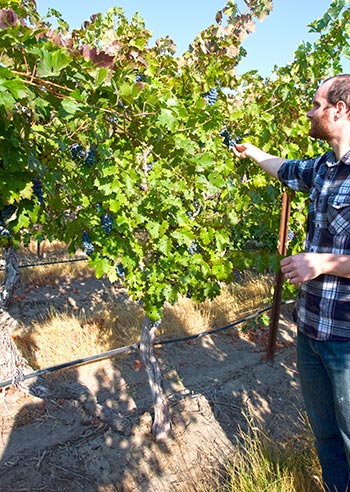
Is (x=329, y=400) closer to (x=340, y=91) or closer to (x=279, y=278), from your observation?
(x=340, y=91)

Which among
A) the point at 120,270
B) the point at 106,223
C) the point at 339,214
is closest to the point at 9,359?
the point at 120,270

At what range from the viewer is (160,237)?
2.29 m

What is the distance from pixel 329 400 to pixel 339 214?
785 millimetres

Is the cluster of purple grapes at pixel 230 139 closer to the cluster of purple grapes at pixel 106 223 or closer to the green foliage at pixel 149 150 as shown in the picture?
the green foliage at pixel 149 150

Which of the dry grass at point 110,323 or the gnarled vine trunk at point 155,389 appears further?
the dry grass at point 110,323

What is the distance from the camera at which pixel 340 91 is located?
154cm

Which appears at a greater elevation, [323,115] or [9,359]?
[323,115]

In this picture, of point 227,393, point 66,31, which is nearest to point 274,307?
point 227,393

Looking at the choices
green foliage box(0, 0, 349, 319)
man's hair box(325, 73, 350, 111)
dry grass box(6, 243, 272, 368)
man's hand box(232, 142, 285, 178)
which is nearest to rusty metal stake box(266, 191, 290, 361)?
green foliage box(0, 0, 349, 319)

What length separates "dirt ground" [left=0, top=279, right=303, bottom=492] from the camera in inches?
99.0

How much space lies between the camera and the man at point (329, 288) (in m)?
1.52

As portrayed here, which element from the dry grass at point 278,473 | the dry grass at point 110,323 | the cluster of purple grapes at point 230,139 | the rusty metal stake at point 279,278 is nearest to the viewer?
the dry grass at point 278,473

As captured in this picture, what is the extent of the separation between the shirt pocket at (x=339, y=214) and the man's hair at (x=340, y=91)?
35cm

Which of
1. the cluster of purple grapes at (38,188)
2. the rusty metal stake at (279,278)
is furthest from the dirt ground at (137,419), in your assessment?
the cluster of purple grapes at (38,188)
